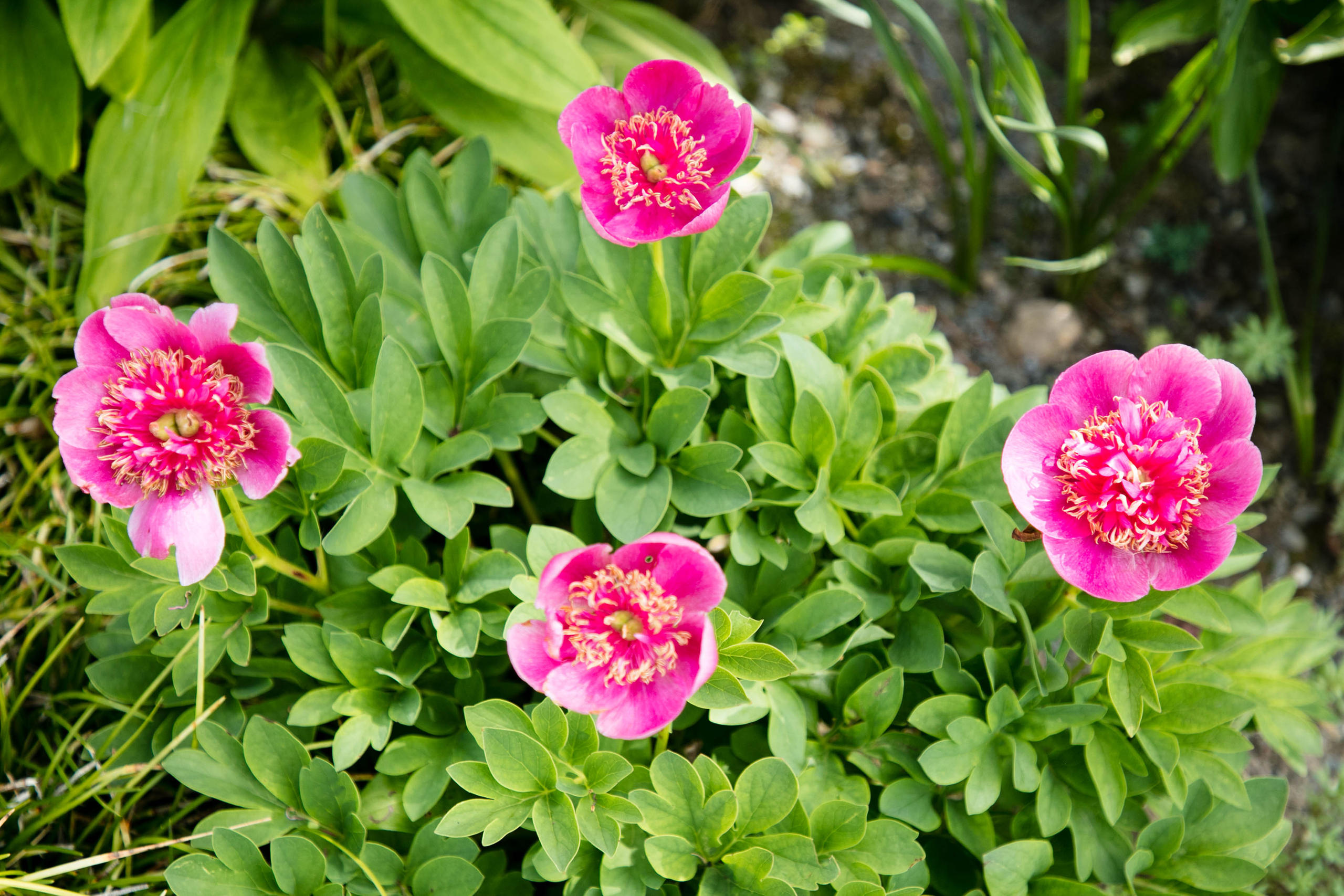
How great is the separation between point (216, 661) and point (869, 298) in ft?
3.43

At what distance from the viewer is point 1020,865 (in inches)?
45.1

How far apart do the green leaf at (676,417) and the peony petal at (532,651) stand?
32cm

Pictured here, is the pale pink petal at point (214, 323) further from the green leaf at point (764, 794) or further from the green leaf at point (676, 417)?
the green leaf at point (764, 794)

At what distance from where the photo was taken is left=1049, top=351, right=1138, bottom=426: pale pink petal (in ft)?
3.56

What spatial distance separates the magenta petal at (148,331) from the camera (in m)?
1.03

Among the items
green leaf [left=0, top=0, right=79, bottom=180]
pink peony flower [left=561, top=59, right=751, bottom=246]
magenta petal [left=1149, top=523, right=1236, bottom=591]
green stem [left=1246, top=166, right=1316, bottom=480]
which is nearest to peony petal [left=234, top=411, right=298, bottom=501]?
pink peony flower [left=561, top=59, right=751, bottom=246]

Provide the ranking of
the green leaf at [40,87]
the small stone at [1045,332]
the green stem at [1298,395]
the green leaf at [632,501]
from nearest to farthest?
the green leaf at [632,501] < the green leaf at [40,87] < the green stem at [1298,395] < the small stone at [1045,332]

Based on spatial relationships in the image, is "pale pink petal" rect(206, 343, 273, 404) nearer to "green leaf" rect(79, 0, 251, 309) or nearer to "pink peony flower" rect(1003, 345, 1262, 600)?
"pink peony flower" rect(1003, 345, 1262, 600)

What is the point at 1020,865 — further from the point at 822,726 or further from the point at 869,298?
the point at 869,298

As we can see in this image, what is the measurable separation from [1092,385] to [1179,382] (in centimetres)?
9

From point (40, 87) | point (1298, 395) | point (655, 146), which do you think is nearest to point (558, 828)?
point (655, 146)

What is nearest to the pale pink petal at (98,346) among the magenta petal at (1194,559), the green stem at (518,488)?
the green stem at (518,488)

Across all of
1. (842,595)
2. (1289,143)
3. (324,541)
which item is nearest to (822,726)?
(842,595)

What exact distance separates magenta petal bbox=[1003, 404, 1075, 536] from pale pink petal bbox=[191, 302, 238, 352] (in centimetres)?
87
